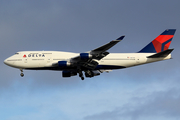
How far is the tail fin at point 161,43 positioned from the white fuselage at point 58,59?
9.79ft

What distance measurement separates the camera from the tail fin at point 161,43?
185 feet

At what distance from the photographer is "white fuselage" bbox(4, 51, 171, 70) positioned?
5259 centimetres

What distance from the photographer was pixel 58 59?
5250cm

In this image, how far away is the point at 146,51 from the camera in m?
56.0

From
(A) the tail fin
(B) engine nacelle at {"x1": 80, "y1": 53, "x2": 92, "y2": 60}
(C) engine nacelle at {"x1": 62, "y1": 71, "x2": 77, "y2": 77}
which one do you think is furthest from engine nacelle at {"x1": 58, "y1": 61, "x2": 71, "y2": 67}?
(A) the tail fin

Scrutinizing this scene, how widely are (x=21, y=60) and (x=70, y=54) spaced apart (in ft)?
28.2

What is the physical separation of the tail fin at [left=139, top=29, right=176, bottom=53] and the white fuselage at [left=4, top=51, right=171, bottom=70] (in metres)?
2.99

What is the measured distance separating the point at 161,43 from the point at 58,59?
1962cm

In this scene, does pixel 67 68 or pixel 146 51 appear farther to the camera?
pixel 146 51

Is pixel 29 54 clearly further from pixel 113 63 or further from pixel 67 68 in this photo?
pixel 113 63

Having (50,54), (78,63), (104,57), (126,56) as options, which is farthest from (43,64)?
(126,56)

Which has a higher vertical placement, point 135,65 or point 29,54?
point 29,54

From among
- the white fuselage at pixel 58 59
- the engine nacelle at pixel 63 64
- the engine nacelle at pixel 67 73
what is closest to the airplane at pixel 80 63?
the white fuselage at pixel 58 59

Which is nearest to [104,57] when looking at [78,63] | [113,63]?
[113,63]
